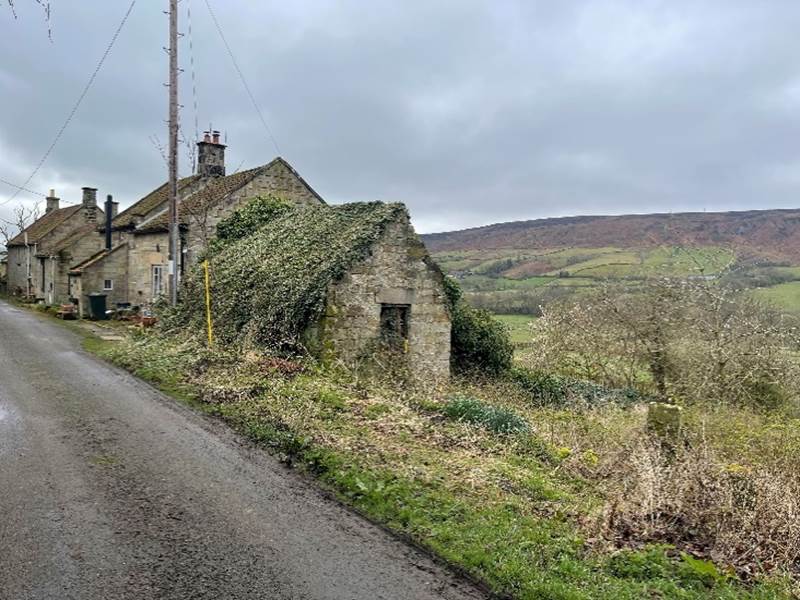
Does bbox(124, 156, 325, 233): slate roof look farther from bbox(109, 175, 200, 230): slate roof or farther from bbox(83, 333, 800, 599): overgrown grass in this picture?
bbox(83, 333, 800, 599): overgrown grass

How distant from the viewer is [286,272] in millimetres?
15633

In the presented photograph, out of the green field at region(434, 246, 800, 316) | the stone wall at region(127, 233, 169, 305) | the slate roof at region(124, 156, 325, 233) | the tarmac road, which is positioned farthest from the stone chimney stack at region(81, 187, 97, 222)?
the tarmac road

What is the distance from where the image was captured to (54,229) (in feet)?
137

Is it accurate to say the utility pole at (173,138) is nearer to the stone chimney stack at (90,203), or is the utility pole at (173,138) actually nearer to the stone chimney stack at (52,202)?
the stone chimney stack at (90,203)

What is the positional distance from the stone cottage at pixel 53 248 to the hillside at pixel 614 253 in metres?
20.4

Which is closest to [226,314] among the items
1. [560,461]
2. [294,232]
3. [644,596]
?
[294,232]

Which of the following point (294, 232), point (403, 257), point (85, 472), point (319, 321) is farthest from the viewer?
point (294, 232)

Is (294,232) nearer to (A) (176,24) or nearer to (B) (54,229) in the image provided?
(A) (176,24)

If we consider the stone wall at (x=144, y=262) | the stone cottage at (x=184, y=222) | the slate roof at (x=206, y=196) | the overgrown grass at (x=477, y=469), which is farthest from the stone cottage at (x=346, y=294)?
the stone wall at (x=144, y=262)

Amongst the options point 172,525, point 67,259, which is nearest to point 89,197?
point 67,259

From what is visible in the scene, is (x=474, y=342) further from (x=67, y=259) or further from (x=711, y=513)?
(x=67, y=259)

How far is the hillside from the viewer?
2100cm

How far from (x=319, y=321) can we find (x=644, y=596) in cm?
1064

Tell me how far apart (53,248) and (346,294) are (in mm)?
31796
